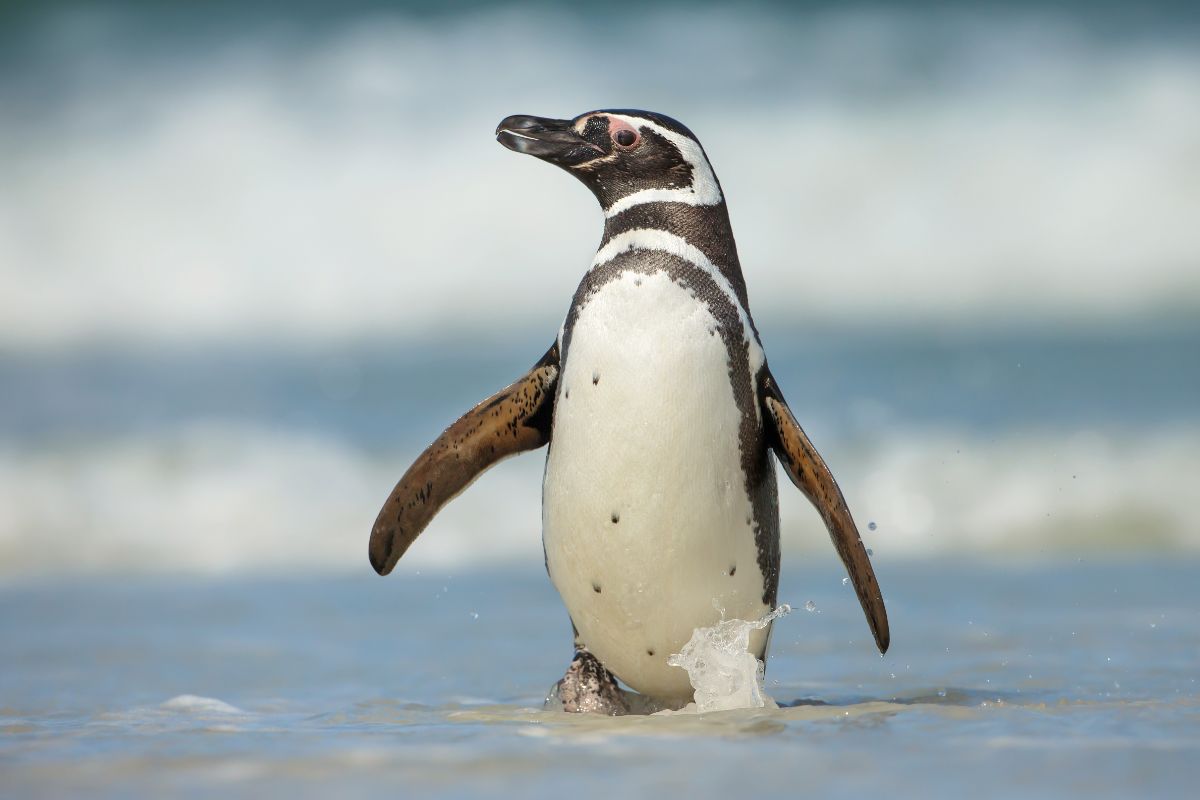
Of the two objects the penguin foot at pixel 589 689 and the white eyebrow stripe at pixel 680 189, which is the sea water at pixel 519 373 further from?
the white eyebrow stripe at pixel 680 189

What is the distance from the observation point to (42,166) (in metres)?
16.7

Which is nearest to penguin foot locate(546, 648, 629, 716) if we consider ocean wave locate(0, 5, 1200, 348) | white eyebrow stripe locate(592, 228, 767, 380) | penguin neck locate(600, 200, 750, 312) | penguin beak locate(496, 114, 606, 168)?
white eyebrow stripe locate(592, 228, 767, 380)

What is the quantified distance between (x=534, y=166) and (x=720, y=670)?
503 inches

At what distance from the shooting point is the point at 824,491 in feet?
12.0

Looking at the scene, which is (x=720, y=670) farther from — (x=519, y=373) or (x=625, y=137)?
(x=519, y=373)

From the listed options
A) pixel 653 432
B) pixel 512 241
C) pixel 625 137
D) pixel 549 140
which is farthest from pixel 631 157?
pixel 512 241

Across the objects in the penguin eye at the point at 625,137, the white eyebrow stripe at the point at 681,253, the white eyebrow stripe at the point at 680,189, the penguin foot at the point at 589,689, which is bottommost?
the penguin foot at the point at 589,689

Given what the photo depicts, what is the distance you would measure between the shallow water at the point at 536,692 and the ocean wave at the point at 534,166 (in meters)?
7.21

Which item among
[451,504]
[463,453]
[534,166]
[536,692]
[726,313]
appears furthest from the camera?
[534,166]

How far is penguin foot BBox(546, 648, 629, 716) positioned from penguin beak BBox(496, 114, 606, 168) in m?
1.23

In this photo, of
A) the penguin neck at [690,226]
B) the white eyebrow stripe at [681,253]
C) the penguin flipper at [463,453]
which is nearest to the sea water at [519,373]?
the penguin flipper at [463,453]

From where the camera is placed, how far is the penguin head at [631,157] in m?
3.70

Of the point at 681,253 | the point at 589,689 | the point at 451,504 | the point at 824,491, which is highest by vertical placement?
the point at 451,504

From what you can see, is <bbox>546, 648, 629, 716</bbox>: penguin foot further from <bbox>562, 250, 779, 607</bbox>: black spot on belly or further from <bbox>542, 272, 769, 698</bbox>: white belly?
<bbox>562, 250, 779, 607</bbox>: black spot on belly
